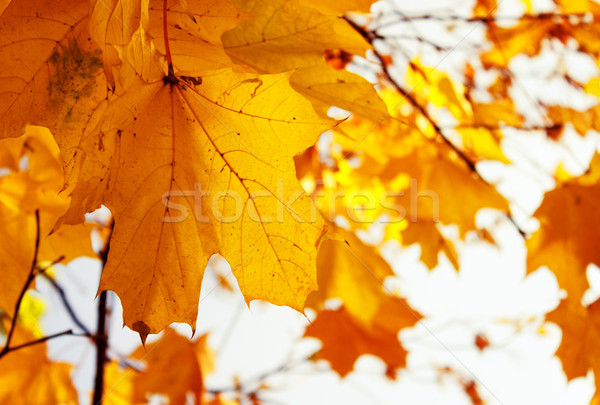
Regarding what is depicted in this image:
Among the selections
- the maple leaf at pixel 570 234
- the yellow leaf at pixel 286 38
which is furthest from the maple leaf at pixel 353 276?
the yellow leaf at pixel 286 38

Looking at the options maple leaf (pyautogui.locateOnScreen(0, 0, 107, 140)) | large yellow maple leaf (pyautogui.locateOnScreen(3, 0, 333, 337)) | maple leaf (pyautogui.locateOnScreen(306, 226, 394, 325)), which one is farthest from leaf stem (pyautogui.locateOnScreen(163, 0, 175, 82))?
maple leaf (pyautogui.locateOnScreen(306, 226, 394, 325))

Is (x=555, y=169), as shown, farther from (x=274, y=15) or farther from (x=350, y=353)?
(x=274, y=15)

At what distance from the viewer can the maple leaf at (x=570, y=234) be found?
5.40 feet

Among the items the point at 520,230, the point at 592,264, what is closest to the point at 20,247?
the point at 520,230

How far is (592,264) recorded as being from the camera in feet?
5.36

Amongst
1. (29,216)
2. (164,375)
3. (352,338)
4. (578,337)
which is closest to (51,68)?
(29,216)

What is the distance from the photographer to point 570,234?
1.67 meters

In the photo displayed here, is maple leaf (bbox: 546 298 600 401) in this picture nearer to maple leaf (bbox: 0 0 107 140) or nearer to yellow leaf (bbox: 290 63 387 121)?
yellow leaf (bbox: 290 63 387 121)

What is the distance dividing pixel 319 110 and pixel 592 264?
4.14ft

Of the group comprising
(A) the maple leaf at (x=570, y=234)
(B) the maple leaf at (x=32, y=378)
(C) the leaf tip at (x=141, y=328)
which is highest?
(C) the leaf tip at (x=141, y=328)

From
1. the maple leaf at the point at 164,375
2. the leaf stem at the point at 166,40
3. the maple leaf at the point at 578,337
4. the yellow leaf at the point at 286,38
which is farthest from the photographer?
the maple leaf at the point at 164,375

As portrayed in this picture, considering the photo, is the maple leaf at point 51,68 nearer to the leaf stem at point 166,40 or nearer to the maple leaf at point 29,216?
the leaf stem at point 166,40

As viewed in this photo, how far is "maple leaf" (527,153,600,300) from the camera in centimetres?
165

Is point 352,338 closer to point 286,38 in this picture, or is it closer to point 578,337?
point 578,337
